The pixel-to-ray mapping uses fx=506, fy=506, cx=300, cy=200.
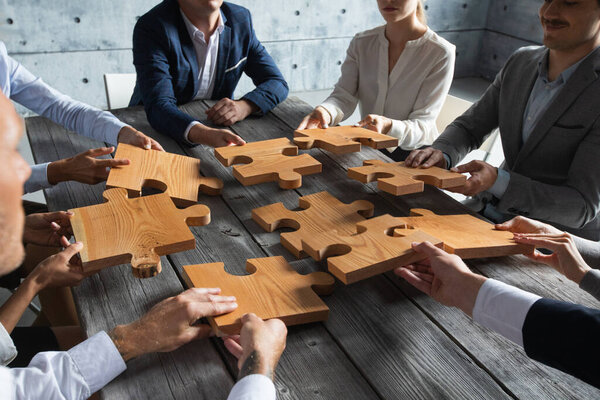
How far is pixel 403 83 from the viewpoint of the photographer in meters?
2.85

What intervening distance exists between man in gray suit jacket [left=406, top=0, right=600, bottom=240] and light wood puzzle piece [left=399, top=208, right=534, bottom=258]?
15.3 inches

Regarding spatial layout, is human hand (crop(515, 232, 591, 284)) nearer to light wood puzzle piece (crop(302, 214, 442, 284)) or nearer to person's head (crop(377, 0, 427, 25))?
light wood puzzle piece (crop(302, 214, 442, 284))

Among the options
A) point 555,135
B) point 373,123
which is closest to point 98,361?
point 373,123

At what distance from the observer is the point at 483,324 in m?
1.25

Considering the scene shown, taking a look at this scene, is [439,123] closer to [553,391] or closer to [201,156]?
[201,156]

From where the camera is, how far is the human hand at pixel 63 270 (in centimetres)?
132

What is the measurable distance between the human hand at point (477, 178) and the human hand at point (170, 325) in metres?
1.11

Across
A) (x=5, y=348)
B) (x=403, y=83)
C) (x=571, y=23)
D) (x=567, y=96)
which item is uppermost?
(x=571, y=23)

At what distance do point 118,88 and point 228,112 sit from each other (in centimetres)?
106

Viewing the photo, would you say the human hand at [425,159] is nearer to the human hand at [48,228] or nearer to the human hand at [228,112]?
the human hand at [228,112]

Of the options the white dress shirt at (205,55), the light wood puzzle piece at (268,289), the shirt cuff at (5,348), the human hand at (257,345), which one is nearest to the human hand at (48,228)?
the shirt cuff at (5,348)

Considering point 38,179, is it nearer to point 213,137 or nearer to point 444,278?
point 213,137

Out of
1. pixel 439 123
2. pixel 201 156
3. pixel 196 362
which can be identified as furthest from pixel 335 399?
pixel 439 123

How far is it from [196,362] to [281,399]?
0.69 ft
